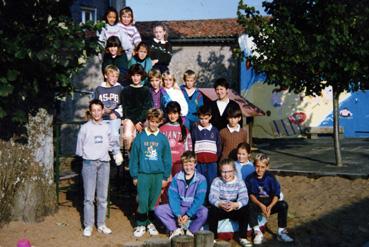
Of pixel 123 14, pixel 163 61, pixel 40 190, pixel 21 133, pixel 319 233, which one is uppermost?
pixel 123 14

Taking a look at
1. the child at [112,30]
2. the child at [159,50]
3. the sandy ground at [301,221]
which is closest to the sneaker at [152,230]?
the sandy ground at [301,221]

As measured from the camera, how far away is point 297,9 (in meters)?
11.3

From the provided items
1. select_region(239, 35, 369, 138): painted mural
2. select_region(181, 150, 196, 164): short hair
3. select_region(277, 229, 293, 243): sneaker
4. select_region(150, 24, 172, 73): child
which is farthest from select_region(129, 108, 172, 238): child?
select_region(239, 35, 369, 138): painted mural

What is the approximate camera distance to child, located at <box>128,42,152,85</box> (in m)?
8.80

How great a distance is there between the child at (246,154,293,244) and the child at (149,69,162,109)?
1703 millimetres

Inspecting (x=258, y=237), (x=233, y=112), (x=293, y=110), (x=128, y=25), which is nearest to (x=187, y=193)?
(x=258, y=237)

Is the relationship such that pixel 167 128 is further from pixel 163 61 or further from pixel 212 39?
pixel 212 39

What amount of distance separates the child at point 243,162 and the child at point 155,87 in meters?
1.37

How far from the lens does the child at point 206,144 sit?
7582 mm

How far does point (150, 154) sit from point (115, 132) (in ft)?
2.35

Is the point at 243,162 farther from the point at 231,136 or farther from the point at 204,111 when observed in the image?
the point at 204,111

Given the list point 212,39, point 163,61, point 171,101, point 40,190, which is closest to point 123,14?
point 163,61

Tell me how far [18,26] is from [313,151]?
30.5ft

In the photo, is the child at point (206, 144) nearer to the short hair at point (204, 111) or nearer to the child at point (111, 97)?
the short hair at point (204, 111)
